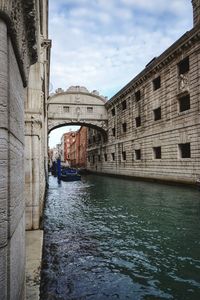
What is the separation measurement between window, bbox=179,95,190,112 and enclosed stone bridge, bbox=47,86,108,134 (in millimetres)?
14142

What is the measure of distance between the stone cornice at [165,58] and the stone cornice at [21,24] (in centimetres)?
1498

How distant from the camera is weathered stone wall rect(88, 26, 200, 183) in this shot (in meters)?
15.8

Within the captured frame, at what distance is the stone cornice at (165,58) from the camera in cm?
1555

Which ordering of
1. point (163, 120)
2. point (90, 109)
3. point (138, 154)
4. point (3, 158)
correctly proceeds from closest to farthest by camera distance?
point (3, 158) < point (163, 120) < point (138, 154) < point (90, 109)

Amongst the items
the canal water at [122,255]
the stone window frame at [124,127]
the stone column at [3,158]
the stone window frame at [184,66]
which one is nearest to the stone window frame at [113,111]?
the stone window frame at [124,127]

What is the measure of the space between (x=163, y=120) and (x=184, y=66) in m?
3.65

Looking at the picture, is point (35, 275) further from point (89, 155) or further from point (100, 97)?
point (89, 155)

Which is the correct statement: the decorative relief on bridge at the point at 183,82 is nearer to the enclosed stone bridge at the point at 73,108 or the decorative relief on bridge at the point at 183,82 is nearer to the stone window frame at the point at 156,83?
the stone window frame at the point at 156,83

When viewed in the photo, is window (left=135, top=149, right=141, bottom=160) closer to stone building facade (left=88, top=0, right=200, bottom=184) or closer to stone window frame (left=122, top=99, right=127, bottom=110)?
stone building facade (left=88, top=0, right=200, bottom=184)

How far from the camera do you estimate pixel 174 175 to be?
681 inches

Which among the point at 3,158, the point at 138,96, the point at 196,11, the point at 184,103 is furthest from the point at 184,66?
the point at 3,158

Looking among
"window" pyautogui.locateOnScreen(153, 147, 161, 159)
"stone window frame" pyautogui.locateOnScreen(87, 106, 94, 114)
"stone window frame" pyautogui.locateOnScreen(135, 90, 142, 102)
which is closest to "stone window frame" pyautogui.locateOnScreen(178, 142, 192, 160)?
"window" pyautogui.locateOnScreen(153, 147, 161, 159)

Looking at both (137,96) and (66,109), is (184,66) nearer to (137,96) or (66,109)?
(137,96)

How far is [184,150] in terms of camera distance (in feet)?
55.9
